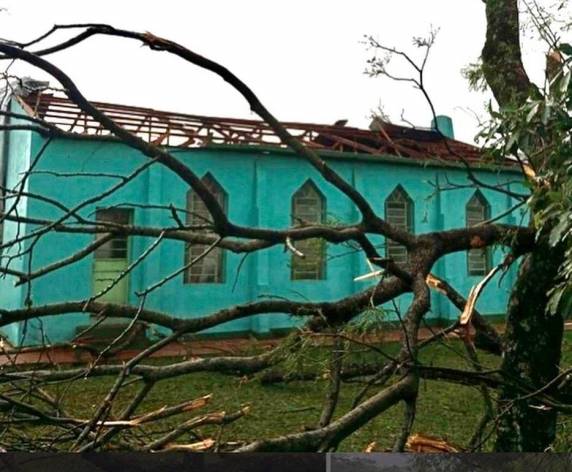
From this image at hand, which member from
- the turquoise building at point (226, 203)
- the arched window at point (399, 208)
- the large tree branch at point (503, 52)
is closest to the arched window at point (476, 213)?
the turquoise building at point (226, 203)

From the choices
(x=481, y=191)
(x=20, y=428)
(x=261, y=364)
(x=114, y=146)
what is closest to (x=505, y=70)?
(x=261, y=364)

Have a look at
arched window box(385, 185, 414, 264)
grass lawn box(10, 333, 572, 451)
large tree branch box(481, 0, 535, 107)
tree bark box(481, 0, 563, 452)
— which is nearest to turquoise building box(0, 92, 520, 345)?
arched window box(385, 185, 414, 264)

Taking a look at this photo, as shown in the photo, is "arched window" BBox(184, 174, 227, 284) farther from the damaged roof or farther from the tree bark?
the tree bark

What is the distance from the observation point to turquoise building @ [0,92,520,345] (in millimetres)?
4367

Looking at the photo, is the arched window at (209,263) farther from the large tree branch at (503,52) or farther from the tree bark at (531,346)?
the tree bark at (531,346)

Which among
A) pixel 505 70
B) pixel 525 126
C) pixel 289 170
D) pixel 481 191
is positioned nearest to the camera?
pixel 525 126

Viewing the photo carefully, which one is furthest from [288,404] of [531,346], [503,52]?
[503,52]

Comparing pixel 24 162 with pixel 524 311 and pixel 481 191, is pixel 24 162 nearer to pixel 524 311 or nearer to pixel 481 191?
pixel 524 311

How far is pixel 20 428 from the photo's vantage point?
69.1 inches

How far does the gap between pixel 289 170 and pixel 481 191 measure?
225 cm

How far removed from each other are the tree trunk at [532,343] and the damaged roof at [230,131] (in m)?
0.77

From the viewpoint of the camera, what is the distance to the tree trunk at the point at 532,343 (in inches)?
75.5

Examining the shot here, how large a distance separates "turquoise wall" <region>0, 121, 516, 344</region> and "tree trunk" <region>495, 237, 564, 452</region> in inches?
79.2

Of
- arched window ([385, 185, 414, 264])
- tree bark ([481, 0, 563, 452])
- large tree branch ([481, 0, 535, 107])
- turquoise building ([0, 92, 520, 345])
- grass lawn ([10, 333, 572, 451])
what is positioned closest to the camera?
tree bark ([481, 0, 563, 452])
